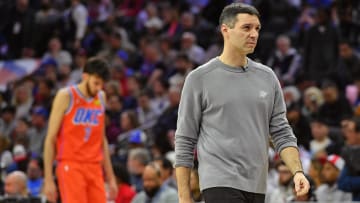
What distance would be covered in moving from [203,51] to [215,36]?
2.64 ft

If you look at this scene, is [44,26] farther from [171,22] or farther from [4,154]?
[4,154]

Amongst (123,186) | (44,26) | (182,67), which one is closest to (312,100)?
(182,67)

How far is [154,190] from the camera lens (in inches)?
428

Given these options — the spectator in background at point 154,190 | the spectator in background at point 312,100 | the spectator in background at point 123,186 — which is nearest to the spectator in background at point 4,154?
the spectator in background at point 123,186

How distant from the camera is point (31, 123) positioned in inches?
650

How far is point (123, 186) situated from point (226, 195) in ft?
20.3

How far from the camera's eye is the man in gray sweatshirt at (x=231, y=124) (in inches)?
229

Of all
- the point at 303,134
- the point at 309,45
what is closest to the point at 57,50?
the point at 309,45

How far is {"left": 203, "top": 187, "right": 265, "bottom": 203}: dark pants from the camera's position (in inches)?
225

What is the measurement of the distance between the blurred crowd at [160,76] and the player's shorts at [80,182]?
182 centimetres

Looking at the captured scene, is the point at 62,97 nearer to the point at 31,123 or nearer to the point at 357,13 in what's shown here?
the point at 31,123

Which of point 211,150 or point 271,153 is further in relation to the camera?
point 271,153

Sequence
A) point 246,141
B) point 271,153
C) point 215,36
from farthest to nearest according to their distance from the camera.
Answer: point 215,36 < point 271,153 < point 246,141

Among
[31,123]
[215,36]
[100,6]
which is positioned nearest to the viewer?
[31,123]
